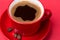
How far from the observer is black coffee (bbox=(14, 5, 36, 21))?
21.3 inches

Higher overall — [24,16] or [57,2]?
[57,2]

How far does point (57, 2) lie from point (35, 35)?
18 cm

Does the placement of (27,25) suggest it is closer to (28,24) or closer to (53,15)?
(28,24)

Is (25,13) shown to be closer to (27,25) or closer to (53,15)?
(27,25)

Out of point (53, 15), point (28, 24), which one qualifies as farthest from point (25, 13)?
point (53, 15)

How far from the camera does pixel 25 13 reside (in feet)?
1.79

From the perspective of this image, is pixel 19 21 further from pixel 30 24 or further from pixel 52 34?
pixel 52 34

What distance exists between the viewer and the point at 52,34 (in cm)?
62

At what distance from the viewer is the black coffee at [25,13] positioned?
0.54 metres

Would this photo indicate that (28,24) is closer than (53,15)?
Yes

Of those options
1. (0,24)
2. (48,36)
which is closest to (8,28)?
(0,24)

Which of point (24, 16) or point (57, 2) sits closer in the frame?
point (24, 16)

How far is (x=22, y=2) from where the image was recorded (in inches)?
23.1

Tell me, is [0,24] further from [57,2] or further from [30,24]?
[57,2]
